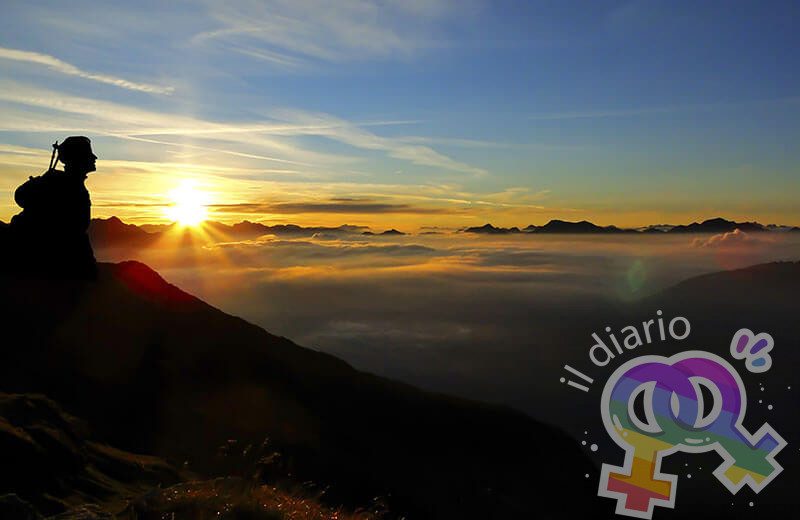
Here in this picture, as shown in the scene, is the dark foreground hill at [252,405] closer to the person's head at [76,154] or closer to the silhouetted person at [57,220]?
the silhouetted person at [57,220]

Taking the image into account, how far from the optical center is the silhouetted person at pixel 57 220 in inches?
1496

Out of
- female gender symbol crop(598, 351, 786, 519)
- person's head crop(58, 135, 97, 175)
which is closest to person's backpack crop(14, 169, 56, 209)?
person's head crop(58, 135, 97, 175)

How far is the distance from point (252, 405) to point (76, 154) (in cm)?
2414

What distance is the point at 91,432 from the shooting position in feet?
60.2

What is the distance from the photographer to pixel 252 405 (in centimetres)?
3762

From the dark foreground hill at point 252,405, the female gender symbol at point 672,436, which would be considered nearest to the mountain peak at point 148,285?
the dark foreground hill at point 252,405

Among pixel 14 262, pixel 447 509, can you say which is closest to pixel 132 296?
pixel 14 262

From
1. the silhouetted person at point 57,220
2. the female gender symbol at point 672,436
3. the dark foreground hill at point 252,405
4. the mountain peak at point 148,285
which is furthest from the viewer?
the mountain peak at point 148,285

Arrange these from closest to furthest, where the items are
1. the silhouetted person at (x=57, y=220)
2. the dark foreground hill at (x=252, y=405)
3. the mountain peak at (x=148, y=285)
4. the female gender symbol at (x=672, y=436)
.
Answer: the female gender symbol at (x=672, y=436)
the dark foreground hill at (x=252, y=405)
the silhouetted person at (x=57, y=220)
the mountain peak at (x=148, y=285)

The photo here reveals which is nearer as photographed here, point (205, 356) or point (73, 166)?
point (73, 166)

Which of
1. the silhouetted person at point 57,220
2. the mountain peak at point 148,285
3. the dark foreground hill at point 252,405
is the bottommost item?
the dark foreground hill at point 252,405

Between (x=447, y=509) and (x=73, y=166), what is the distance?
38.6 m

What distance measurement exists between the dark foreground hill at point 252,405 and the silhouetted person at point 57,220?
62.9 inches

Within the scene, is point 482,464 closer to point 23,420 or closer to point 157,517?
point 23,420
